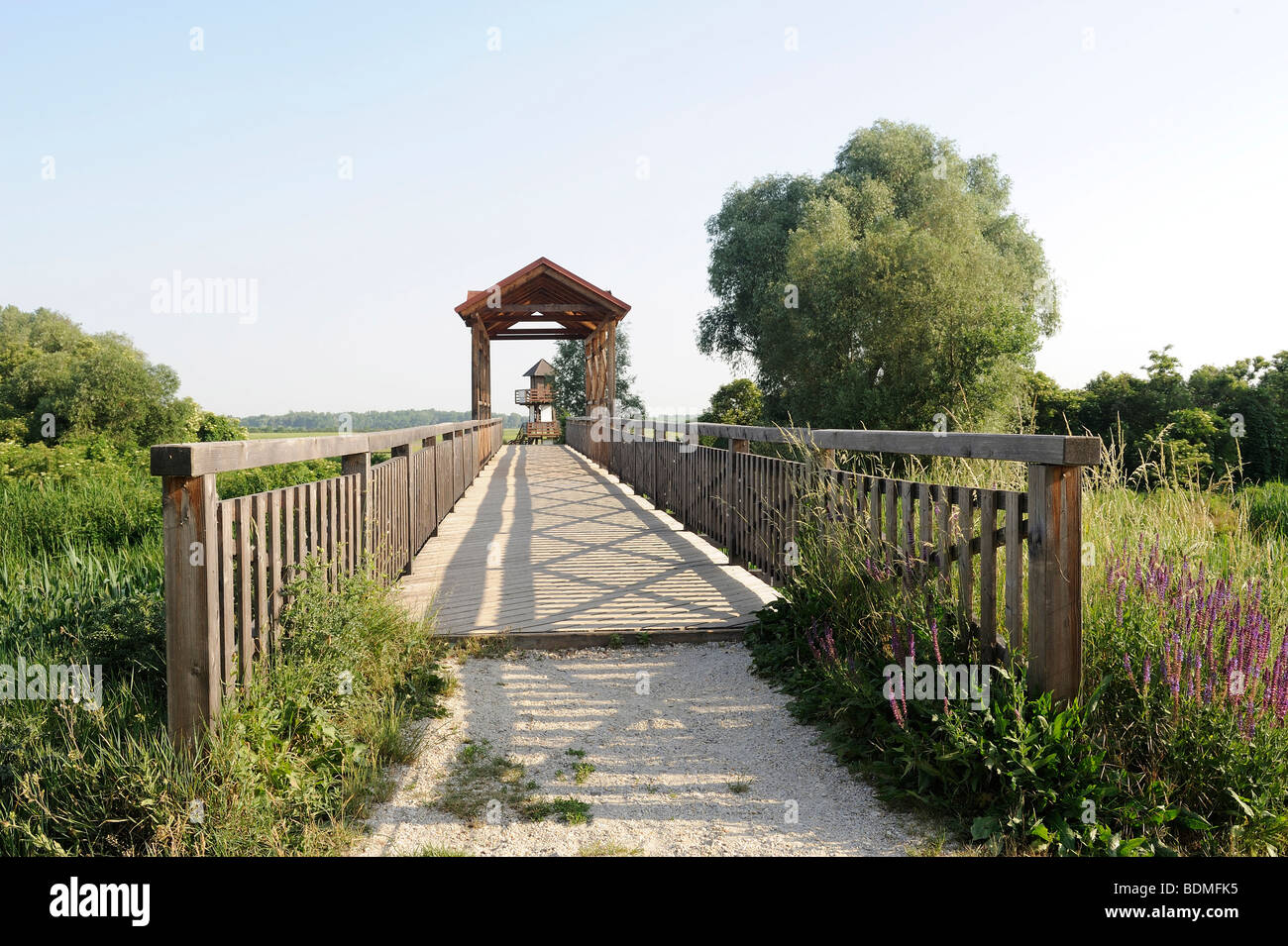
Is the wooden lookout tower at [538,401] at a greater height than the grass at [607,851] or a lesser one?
greater

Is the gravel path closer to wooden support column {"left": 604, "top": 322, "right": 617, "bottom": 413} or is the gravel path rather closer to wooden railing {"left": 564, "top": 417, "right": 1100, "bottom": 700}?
wooden railing {"left": 564, "top": 417, "right": 1100, "bottom": 700}

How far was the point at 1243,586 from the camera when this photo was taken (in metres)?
3.46

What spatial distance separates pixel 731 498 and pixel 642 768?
4060 mm

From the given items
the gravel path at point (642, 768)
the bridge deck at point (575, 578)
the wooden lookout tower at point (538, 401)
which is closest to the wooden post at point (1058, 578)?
the gravel path at point (642, 768)

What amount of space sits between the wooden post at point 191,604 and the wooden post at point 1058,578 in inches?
110

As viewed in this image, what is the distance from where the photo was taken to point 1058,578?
301 cm

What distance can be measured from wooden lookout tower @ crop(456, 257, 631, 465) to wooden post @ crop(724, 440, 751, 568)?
35.1ft

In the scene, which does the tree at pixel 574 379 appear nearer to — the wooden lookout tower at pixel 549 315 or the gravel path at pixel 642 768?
the wooden lookout tower at pixel 549 315

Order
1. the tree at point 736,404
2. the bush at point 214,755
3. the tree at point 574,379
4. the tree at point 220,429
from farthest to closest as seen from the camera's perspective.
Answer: the tree at point 574,379
the tree at point 736,404
the tree at point 220,429
the bush at point 214,755

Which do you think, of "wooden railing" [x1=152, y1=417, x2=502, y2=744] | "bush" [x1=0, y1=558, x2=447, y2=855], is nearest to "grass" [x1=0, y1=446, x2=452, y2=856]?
"bush" [x1=0, y1=558, x2=447, y2=855]

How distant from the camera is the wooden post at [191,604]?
8.60ft

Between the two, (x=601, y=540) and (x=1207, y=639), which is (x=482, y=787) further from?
(x=601, y=540)
